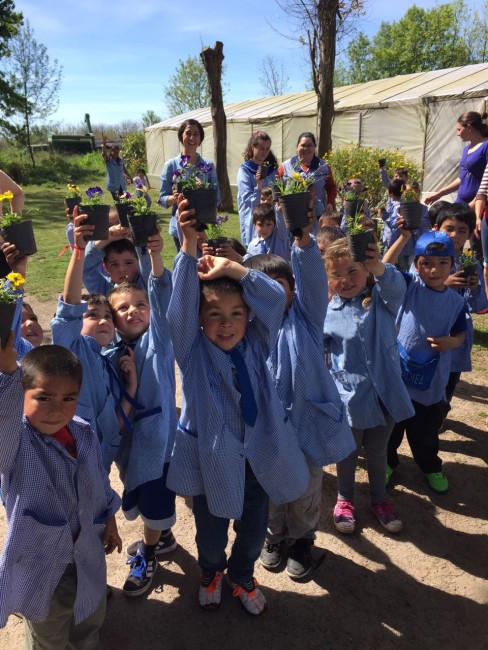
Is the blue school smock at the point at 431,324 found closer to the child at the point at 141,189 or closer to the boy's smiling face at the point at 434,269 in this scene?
the boy's smiling face at the point at 434,269

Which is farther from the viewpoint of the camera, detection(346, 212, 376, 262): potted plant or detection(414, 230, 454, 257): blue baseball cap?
detection(414, 230, 454, 257): blue baseball cap

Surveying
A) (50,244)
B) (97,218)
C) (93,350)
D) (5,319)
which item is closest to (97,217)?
(97,218)

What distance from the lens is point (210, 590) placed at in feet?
7.97

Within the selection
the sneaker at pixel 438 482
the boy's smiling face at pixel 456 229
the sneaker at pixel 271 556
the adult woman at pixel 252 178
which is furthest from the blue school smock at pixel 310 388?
the adult woman at pixel 252 178

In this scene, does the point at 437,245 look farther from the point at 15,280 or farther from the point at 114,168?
the point at 114,168

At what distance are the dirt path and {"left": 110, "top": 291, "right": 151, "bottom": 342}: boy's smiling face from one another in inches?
50.6

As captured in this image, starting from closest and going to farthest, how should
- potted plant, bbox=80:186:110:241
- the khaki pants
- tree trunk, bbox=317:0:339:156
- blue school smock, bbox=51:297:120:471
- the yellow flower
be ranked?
the yellow flower
the khaki pants
blue school smock, bbox=51:297:120:471
potted plant, bbox=80:186:110:241
tree trunk, bbox=317:0:339:156

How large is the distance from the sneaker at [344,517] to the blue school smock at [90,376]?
144 cm

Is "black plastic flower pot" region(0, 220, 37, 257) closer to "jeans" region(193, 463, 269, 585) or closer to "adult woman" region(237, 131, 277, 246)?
"jeans" region(193, 463, 269, 585)

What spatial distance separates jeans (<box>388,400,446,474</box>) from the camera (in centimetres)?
322

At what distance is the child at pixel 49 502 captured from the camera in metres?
1.78

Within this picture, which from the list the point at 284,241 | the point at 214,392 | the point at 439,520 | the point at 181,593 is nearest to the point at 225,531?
the point at 181,593

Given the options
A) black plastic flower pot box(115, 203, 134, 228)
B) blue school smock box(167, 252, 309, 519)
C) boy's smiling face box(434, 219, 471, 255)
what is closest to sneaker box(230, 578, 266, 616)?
blue school smock box(167, 252, 309, 519)

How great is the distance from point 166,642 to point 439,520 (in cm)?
177
